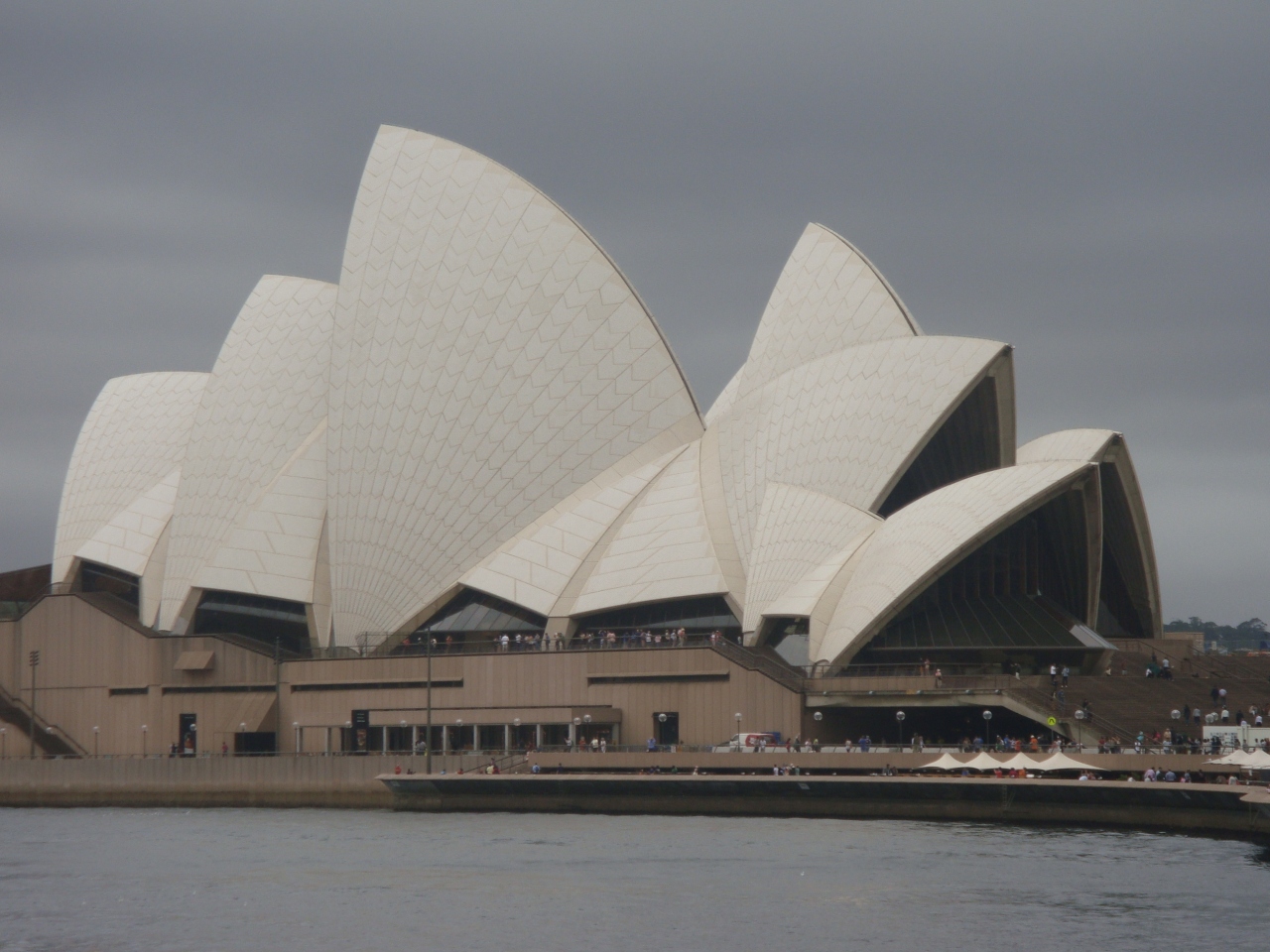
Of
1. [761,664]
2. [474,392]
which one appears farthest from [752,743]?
[474,392]

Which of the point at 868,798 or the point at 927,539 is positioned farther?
the point at 927,539

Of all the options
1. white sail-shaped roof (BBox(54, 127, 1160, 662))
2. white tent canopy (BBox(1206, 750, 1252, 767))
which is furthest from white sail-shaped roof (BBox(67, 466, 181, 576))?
white tent canopy (BBox(1206, 750, 1252, 767))

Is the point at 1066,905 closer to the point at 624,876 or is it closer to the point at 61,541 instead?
the point at 624,876

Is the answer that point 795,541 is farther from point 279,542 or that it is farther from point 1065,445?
point 279,542

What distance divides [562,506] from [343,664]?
8261 mm

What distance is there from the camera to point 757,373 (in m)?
61.4

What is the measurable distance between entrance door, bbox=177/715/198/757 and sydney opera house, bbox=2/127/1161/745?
5.16 ft

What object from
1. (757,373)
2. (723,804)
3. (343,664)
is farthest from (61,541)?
(723,804)

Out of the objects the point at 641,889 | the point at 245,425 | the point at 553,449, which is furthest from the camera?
the point at 245,425

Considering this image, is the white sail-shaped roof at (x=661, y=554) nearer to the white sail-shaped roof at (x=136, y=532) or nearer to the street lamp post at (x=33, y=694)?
the white sail-shaped roof at (x=136, y=532)

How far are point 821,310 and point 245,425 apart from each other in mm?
19900

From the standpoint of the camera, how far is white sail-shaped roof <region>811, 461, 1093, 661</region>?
157ft

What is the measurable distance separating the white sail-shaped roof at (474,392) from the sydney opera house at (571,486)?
0.09 metres

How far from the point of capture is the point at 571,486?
5712 centimetres
